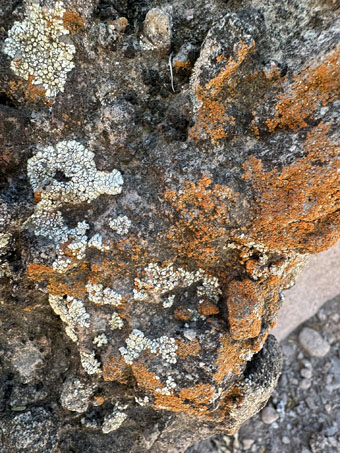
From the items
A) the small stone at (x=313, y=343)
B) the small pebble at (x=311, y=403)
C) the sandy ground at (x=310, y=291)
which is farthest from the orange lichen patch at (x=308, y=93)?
the small pebble at (x=311, y=403)

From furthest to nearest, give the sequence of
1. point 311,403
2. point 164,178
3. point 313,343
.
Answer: point 313,343
point 311,403
point 164,178

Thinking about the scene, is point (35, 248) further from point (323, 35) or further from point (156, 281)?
point (323, 35)

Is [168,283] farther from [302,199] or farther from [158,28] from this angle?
[158,28]

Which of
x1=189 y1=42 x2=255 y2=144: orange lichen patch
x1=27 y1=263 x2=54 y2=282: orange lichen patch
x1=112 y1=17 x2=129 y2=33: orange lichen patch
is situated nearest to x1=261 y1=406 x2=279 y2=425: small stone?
x1=27 y1=263 x2=54 y2=282: orange lichen patch

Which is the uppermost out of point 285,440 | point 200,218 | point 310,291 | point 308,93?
point 308,93

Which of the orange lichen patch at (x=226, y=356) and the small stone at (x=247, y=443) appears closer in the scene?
the orange lichen patch at (x=226, y=356)

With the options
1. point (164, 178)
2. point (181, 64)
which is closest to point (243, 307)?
point (164, 178)

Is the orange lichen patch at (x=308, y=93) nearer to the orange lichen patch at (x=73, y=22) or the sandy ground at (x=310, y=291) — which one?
the orange lichen patch at (x=73, y=22)
